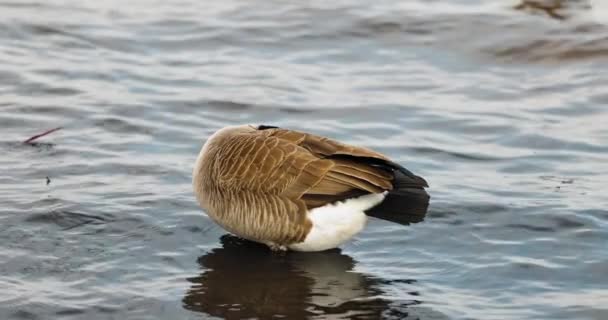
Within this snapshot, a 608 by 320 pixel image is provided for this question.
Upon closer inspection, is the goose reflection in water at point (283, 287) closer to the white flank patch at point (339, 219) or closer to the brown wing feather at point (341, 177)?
the white flank patch at point (339, 219)

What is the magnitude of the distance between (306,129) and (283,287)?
3756 millimetres

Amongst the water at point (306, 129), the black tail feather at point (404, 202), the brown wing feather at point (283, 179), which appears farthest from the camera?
the brown wing feather at point (283, 179)

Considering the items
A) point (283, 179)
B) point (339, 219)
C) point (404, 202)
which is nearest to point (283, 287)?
point (339, 219)

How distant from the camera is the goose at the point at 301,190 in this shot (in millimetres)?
7172

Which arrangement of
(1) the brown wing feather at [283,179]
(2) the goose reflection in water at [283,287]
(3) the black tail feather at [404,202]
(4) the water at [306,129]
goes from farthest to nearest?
(1) the brown wing feather at [283,179] → (3) the black tail feather at [404,202] → (4) the water at [306,129] → (2) the goose reflection in water at [283,287]

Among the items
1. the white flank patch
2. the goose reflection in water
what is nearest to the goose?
the white flank patch

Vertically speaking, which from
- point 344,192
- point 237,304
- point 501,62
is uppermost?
point 501,62

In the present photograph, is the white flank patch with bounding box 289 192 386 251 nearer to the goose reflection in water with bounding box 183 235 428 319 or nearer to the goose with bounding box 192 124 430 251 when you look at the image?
the goose with bounding box 192 124 430 251

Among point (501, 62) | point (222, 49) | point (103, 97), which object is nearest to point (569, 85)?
point (501, 62)

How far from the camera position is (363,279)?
7270 mm

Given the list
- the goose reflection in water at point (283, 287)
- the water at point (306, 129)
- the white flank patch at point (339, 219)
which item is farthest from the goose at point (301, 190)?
the water at point (306, 129)

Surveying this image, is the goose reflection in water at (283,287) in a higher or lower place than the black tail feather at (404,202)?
lower

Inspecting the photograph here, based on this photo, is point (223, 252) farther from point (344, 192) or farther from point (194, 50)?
point (194, 50)

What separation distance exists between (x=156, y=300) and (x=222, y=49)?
728cm
